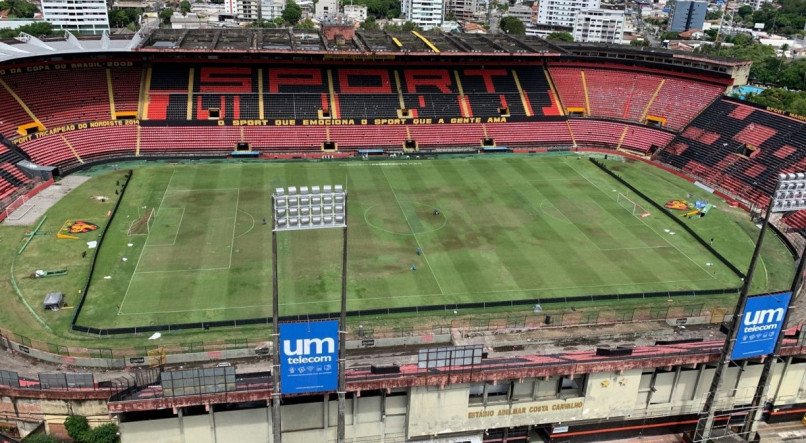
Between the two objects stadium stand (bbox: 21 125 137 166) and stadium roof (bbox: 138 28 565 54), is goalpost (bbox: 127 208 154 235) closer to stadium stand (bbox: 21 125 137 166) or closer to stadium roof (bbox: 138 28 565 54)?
stadium stand (bbox: 21 125 137 166)

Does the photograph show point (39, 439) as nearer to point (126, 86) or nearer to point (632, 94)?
point (126, 86)

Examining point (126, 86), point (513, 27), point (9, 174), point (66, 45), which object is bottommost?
point (9, 174)

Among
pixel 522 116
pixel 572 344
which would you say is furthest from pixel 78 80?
pixel 572 344

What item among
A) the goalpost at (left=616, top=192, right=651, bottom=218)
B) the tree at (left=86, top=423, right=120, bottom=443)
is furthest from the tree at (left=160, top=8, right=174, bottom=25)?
the tree at (left=86, top=423, right=120, bottom=443)

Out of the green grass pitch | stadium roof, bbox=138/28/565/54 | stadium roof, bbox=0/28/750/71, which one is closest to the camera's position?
the green grass pitch

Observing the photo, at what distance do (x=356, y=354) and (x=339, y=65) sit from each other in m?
53.4

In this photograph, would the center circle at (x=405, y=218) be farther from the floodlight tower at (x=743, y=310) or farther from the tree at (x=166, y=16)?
the tree at (x=166, y=16)

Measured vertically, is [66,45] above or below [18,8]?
above

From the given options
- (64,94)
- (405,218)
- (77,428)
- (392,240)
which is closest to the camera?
(77,428)

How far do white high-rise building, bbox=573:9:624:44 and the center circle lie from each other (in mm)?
152797

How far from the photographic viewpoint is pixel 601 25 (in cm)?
18762

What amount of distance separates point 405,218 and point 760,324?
104ft

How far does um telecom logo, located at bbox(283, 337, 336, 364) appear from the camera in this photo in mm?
23719

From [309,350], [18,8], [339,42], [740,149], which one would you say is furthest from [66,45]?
[18,8]
